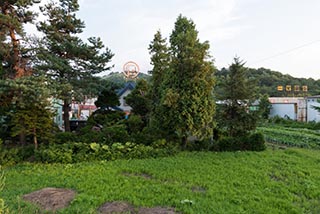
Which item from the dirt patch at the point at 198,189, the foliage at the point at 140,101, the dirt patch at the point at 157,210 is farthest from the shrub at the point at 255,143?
the foliage at the point at 140,101

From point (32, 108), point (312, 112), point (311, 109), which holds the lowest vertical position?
point (312, 112)

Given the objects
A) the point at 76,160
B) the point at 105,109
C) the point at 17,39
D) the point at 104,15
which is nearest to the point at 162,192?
the point at 76,160

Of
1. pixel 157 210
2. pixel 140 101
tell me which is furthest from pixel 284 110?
pixel 157 210

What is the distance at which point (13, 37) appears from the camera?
8367 mm

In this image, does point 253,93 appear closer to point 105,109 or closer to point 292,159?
point 292,159

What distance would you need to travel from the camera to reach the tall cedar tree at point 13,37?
793 centimetres

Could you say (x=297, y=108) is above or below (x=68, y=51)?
below

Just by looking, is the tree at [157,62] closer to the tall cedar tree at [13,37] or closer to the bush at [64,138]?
the bush at [64,138]

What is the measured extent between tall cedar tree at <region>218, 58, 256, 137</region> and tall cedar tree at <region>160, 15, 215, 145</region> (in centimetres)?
81

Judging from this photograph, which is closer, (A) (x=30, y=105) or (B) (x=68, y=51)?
(A) (x=30, y=105)

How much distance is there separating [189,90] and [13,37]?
656 cm

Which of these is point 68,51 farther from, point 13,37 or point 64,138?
point 64,138

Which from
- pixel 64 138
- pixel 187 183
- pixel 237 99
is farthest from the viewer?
pixel 237 99

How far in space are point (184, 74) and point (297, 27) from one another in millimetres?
7676
